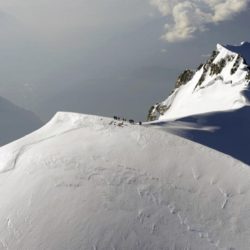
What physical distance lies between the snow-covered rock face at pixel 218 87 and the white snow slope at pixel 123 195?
1209 inches

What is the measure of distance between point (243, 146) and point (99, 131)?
15787 mm

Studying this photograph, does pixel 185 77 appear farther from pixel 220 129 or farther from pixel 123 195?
pixel 123 195

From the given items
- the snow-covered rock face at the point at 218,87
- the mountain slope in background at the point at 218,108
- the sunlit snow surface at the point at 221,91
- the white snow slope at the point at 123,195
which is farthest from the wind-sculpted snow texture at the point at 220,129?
the sunlit snow surface at the point at 221,91

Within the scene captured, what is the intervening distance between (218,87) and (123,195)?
246 ft

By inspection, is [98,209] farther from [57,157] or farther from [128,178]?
[57,157]

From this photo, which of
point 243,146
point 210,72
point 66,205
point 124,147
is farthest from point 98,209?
point 210,72

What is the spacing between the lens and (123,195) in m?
32.0

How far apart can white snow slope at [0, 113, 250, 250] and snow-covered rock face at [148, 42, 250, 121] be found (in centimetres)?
3071

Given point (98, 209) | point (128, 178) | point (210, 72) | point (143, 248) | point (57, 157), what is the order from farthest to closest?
point (210, 72) → point (57, 157) → point (128, 178) → point (98, 209) → point (143, 248)

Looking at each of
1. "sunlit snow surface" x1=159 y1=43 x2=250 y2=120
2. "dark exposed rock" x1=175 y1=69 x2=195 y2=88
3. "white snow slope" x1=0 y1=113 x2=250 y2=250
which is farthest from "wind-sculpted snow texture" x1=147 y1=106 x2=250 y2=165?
"dark exposed rock" x1=175 y1=69 x2=195 y2=88

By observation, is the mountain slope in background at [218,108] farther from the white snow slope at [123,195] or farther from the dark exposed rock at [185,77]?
the white snow slope at [123,195]

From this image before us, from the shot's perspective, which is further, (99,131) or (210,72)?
Result: (210,72)

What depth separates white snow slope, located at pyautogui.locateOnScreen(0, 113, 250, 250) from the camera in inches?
1107

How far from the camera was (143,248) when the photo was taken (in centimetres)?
2714
